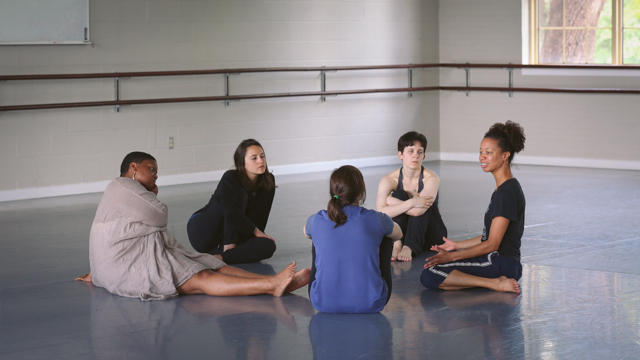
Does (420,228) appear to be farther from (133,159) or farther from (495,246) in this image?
(133,159)

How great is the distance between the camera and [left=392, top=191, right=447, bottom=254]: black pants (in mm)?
4836

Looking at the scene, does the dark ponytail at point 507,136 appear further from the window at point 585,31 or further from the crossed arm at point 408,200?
the window at point 585,31

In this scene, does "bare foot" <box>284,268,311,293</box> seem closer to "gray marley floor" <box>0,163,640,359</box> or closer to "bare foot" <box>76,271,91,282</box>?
"gray marley floor" <box>0,163,640,359</box>

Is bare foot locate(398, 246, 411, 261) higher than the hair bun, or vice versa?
the hair bun

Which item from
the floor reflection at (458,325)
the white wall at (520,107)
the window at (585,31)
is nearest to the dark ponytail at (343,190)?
the floor reflection at (458,325)

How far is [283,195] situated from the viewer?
7473mm

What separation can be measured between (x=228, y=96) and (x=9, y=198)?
8.05 feet

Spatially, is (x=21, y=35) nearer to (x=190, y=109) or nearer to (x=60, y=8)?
(x=60, y=8)

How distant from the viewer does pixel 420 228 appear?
484 centimetres

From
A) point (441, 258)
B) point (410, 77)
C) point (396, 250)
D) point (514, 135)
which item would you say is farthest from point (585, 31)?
point (441, 258)

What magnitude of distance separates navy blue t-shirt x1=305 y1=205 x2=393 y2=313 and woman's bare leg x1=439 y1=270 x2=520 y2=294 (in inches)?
21.9

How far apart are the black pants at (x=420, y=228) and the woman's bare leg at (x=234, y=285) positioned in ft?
3.89

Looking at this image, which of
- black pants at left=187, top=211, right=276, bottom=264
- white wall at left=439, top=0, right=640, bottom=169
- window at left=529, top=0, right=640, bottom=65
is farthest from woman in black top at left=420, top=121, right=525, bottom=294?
window at left=529, top=0, right=640, bottom=65

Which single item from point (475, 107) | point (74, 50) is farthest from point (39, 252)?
point (475, 107)
